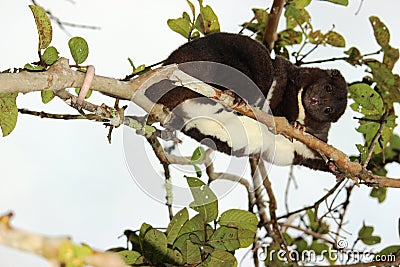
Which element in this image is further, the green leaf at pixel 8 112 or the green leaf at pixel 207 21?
the green leaf at pixel 207 21

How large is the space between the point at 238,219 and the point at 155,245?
0.37m

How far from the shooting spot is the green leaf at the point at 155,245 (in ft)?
7.32

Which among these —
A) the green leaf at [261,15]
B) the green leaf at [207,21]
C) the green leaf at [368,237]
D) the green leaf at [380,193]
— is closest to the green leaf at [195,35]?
the green leaf at [207,21]

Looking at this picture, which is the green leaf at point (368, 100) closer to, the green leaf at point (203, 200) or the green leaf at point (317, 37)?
the green leaf at point (317, 37)

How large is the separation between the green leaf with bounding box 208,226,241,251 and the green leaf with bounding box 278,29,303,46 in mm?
1976

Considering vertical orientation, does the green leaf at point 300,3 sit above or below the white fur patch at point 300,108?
above

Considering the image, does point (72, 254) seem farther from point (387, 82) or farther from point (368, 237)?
point (368, 237)

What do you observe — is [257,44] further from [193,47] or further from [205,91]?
[205,91]

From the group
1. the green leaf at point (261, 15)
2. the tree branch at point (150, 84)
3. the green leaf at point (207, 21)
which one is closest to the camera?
the tree branch at point (150, 84)

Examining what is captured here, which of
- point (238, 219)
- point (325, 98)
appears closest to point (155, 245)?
point (238, 219)

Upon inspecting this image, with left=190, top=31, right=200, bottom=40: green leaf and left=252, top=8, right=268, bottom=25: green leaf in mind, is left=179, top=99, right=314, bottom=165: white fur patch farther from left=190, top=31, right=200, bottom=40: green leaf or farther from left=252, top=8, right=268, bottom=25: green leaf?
left=252, top=8, right=268, bottom=25: green leaf

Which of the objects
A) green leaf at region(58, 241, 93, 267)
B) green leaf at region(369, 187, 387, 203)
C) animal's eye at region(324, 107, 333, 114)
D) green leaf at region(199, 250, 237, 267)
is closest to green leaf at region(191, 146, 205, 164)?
green leaf at region(199, 250, 237, 267)

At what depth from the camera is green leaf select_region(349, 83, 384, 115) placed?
117 inches

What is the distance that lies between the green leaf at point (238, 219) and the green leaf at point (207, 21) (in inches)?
50.2
